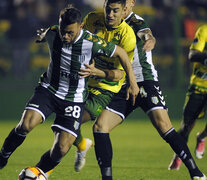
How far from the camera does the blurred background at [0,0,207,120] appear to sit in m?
19.0

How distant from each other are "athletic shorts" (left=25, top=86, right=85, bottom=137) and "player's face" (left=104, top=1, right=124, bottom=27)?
1035 millimetres

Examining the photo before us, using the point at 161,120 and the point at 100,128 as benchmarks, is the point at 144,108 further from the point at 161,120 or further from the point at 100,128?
the point at 100,128

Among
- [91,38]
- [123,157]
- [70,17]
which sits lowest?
[123,157]

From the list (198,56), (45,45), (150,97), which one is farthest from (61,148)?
(45,45)

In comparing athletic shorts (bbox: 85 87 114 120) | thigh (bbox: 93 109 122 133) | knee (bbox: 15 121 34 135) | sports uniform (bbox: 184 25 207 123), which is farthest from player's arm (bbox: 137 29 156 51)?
knee (bbox: 15 121 34 135)

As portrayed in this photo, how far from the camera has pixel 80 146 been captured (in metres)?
8.70

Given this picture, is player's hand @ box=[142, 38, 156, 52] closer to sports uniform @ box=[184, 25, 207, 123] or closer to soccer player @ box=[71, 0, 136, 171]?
soccer player @ box=[71, 0, 136, 171]

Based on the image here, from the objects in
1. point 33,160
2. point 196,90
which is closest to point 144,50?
point 196,90

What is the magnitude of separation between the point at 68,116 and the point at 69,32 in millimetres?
873

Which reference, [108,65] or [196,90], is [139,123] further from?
[108,65]

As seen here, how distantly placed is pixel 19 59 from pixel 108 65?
1205 cm

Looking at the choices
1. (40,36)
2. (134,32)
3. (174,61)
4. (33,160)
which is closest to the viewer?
(40,36)

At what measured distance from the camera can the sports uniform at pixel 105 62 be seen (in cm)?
763

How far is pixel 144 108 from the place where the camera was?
798 cm
